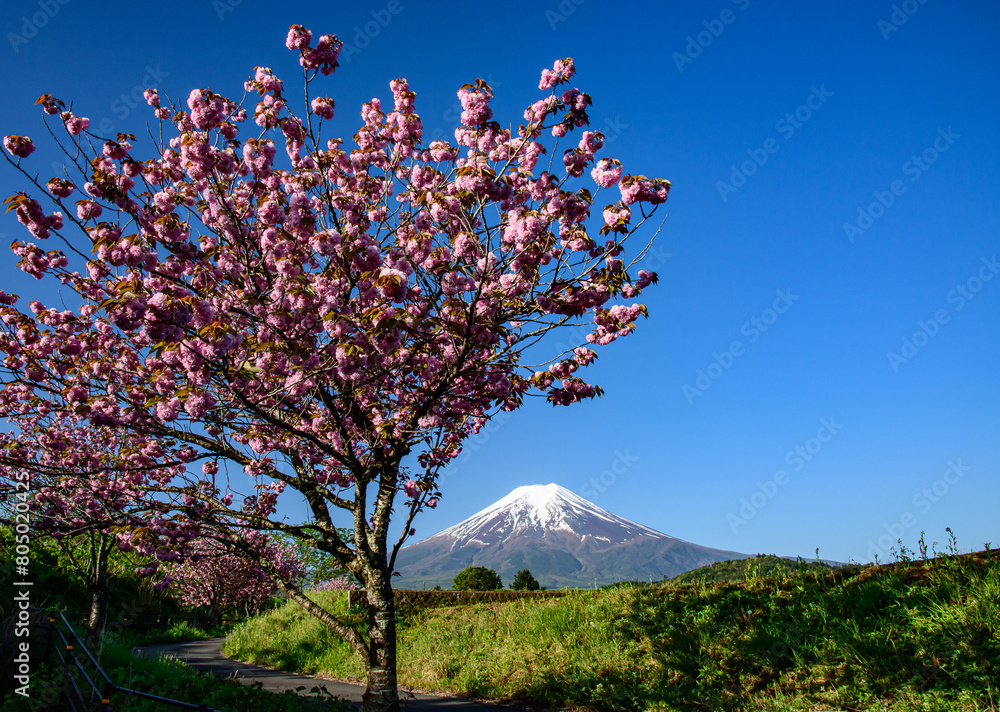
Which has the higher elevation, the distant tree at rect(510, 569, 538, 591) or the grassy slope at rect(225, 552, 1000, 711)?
the grassy slope at rect(225, 552, 1000, 711)

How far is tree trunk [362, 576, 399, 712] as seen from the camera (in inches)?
246

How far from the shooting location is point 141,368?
21.6 feet

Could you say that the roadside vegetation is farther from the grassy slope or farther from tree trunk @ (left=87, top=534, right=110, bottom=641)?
the grassy slope

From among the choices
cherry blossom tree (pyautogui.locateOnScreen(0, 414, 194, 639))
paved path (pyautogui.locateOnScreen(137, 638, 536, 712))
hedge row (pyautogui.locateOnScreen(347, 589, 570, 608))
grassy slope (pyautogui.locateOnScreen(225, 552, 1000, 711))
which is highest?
cherry blossom tree (pyautogui.locateOnScreen(0, 414, 194, 639))

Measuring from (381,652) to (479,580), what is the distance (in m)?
19.8

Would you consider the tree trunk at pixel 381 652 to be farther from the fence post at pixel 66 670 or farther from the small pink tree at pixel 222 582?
the small pink tree at pixel 222 582

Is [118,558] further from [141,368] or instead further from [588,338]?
[588,338]

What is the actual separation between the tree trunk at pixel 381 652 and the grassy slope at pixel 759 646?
3.35 metres

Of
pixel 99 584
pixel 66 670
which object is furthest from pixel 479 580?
pixel 66 670

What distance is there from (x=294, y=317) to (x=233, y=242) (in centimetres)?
138

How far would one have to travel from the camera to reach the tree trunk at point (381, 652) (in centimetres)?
626

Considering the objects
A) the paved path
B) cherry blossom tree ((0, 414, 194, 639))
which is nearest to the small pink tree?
the paved path

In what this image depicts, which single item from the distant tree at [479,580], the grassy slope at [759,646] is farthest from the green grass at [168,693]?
the distant tree at [479,580]

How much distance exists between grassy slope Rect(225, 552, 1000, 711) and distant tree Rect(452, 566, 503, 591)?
519 inches
